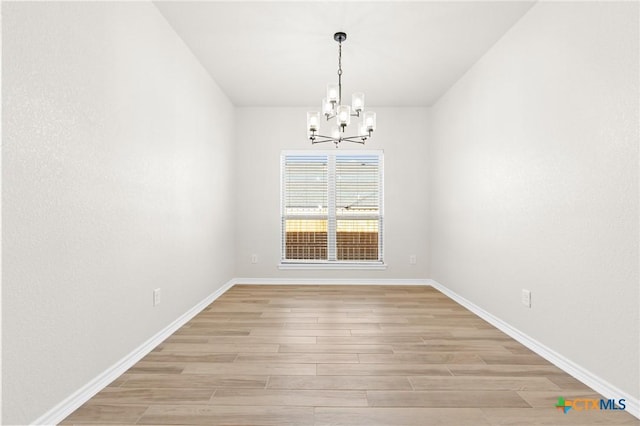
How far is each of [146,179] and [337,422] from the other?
2.01m

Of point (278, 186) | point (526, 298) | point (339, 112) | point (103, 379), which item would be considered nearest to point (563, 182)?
point (526, 298)

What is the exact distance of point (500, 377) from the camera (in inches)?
75.5

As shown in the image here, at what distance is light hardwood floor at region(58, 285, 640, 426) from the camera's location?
155 centimetres

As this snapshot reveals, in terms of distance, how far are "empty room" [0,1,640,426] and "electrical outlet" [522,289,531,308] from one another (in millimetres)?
41

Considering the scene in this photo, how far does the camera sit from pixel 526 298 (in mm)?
2439

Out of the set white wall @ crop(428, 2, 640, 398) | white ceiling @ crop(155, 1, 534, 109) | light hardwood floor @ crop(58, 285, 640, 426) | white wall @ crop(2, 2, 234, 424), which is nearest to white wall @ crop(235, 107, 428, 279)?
white ceiling @ crop(155, 1, 534, 109)

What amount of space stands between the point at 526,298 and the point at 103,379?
117 inches

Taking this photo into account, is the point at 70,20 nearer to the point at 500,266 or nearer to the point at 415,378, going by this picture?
the point at 415,378

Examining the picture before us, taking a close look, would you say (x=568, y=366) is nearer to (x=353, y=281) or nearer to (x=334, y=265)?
(x=353, y=281)

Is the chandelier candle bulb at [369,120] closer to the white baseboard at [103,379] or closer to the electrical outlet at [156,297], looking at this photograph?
the electrical outlet at [156,297]

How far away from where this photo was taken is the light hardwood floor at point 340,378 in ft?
5.09

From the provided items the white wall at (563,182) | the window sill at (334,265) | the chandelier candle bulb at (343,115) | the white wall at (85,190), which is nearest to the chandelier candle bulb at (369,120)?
the chandelier candle bulb at (343,115)

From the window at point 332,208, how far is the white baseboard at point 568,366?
79.2 inches

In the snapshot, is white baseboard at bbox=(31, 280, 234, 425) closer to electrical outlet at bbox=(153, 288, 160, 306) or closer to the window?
Result: electrical outlet at bbox=(153, 288, 160, 306)
